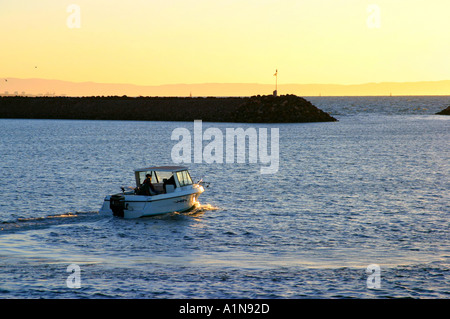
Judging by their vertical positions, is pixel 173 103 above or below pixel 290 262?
above

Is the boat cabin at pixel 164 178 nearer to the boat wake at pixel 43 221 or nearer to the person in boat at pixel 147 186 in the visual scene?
the person in boat at pixel 147 186

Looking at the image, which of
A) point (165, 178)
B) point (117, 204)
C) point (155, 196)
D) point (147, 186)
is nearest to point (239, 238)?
point (155, 196)

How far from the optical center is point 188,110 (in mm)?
170250

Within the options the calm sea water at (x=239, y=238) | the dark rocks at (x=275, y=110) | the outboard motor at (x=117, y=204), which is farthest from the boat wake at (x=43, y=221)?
the dark rocks at (x=275, y=110)

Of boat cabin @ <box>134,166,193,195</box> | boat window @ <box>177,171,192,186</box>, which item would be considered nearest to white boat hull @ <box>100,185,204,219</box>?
boat cabin @ <box>134,166,193,195</box>

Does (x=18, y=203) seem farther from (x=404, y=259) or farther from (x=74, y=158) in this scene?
(x=74, y=158)

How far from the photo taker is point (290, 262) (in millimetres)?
22969

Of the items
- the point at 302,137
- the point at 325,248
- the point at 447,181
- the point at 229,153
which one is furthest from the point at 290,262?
the point at 302,137

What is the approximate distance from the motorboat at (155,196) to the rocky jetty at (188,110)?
360 feet

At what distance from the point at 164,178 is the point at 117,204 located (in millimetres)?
3895

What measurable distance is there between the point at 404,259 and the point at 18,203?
23776 millimetres

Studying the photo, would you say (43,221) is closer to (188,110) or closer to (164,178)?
(164,178)

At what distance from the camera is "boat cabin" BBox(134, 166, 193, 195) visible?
1249 inches

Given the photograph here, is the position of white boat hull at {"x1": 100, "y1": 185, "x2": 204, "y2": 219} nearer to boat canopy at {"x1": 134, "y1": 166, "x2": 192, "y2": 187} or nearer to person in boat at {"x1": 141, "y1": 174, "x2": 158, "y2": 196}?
person in boat at {"x1": 141, "y1": 174, "x2": 158, "y2": 196}
